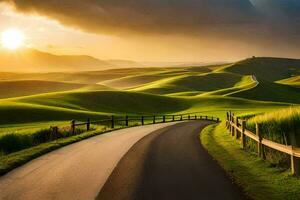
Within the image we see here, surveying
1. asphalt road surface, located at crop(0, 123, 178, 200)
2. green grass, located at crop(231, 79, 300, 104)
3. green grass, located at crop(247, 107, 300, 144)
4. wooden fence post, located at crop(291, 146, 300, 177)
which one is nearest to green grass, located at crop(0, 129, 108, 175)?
asphalt road surface, located at crop(0, 123, 178, 200)

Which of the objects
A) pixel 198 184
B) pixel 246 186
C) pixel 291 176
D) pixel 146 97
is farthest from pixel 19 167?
pixel 146 97

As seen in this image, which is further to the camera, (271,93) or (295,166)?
(271,93)

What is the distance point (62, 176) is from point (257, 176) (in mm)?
6547

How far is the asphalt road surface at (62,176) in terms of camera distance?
37.1 ft

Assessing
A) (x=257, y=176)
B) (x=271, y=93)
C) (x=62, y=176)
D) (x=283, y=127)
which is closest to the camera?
(x=62, y=176)

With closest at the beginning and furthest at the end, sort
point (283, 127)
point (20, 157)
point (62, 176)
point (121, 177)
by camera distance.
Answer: point (121, 177)
point (62, 176)
point (20, 157)
point (283, 127)

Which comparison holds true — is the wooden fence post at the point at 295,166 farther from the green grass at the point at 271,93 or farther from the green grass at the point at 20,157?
the green grass at the point at 271,93

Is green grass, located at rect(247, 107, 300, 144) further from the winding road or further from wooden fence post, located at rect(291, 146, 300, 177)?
wooden fence post, located at rect(291, 146, 300, 177)

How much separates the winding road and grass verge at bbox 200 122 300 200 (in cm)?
47

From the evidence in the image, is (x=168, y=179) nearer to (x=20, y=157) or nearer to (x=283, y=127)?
(x=20, y=157)

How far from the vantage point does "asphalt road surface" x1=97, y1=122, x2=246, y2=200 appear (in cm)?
1102

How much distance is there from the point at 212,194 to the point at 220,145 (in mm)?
12797

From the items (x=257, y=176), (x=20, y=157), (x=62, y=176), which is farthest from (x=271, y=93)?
(x=62, y=176)

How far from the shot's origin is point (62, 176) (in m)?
13.8
